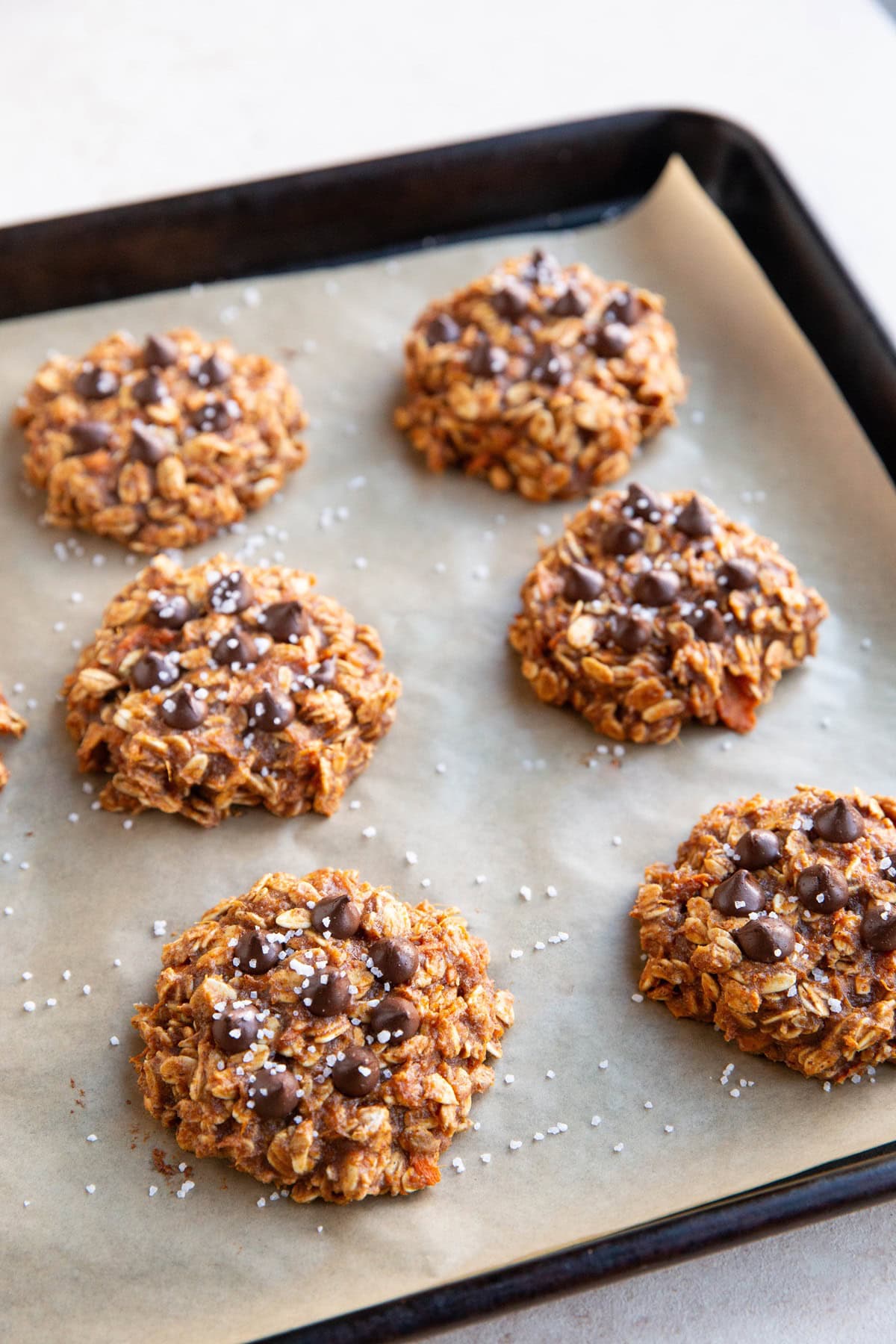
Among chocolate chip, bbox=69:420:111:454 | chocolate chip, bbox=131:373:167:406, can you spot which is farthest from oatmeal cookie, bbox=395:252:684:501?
chocolate chip, bbox=69:420:111:454

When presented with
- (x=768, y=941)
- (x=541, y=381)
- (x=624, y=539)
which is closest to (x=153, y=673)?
(x=624, y=539)

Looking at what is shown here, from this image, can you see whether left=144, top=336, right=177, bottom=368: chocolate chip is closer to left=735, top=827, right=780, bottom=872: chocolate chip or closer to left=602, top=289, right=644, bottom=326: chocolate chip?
left=602, top=289, right=644, bottom=326: chocolate chip

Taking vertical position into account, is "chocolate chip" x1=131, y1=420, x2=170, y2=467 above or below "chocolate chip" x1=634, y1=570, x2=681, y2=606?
below

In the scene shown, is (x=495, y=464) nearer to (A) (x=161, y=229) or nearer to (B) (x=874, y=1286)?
(A) (x=161, y=229)

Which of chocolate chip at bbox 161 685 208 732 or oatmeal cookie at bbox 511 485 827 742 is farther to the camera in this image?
oatmeal cookie at bbox 511 485 827 742

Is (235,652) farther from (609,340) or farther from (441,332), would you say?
(609,340)

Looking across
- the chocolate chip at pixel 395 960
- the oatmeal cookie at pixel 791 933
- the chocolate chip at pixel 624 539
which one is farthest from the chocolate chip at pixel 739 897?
the chocolate chip at pixel 624 539
